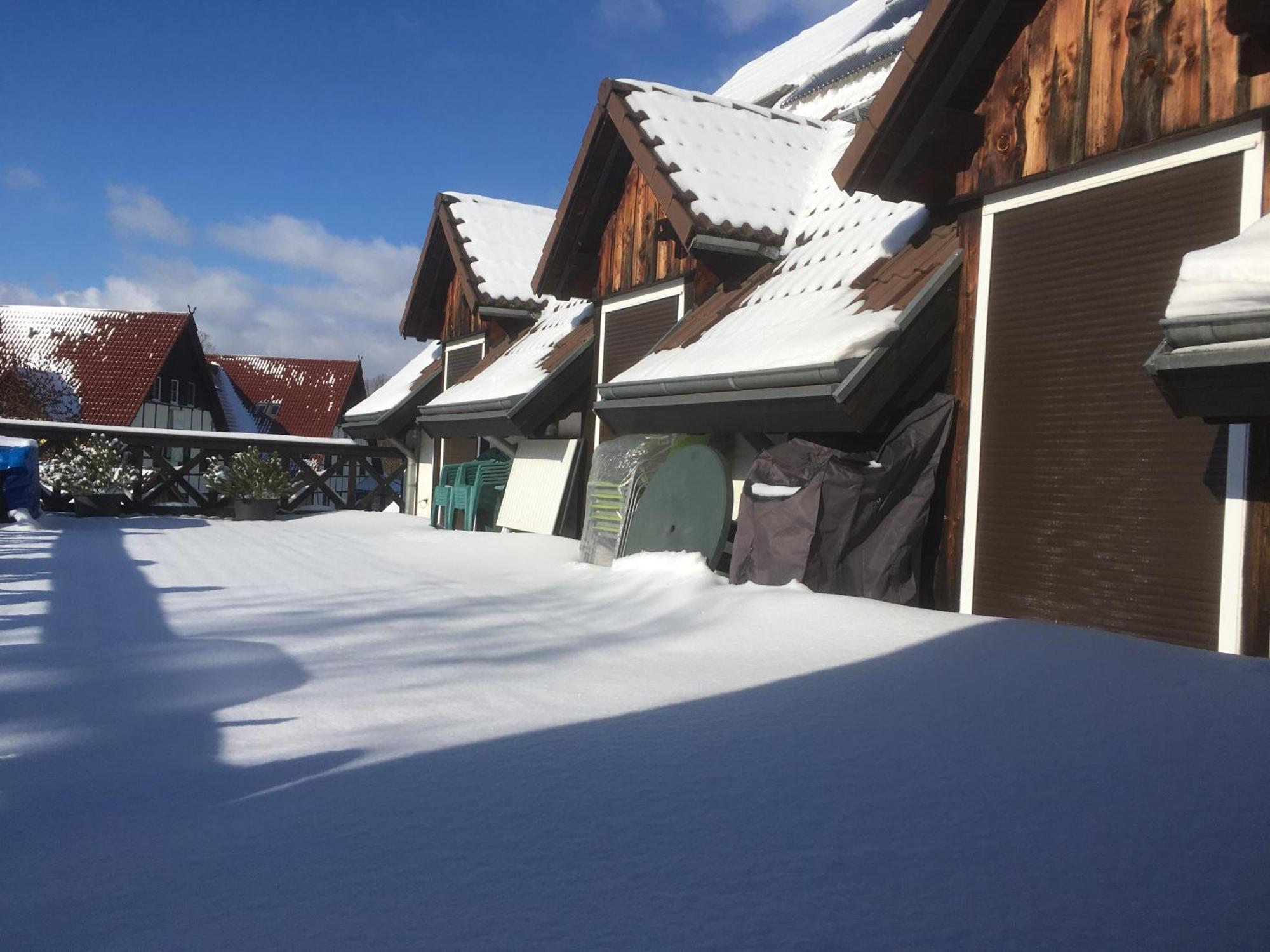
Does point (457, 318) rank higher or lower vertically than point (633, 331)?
higher

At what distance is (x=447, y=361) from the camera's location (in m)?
17.7

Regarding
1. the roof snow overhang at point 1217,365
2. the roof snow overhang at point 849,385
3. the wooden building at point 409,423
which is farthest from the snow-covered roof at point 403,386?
the roof snow overhang at point 1217,365

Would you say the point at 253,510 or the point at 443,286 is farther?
the point at 443,286

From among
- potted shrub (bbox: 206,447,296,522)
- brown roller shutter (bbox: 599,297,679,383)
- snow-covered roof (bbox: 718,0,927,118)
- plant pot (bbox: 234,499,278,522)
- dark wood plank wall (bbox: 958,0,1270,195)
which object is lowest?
plant pot (bbox: 234,499,278,522)

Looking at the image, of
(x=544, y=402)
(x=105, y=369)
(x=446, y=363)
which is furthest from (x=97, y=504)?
(x=105, y=369)

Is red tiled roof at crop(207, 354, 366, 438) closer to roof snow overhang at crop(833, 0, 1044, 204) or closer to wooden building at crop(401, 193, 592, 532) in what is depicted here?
wooden building at crop(401, 193, 592, 532)

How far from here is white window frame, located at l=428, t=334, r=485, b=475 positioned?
53.8ft

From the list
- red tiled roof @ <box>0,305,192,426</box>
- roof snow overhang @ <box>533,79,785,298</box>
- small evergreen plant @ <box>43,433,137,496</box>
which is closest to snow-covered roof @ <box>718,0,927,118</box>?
roof snow overhang @ <box>533,79,785,298</box>

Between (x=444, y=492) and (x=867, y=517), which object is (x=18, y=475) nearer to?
(x=444, y=492)

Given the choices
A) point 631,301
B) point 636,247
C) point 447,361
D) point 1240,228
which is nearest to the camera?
point 1240,228

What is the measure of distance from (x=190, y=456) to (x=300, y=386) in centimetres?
2169

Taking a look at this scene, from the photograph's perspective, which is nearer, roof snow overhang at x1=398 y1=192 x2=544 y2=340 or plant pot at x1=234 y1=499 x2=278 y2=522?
roof snow overhang at x1=398 y1=192 x2=544 y2=340

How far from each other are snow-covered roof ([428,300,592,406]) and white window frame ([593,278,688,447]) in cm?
31

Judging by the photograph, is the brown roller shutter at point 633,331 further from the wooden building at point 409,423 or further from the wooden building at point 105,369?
the wooden building at point 105,369
